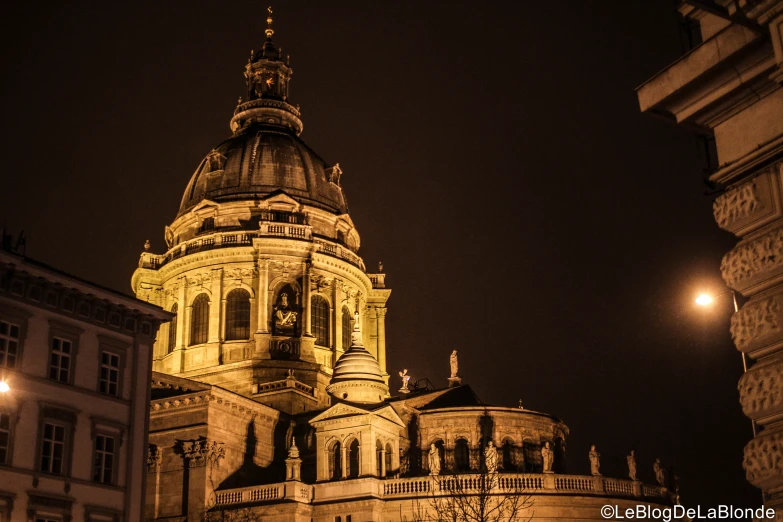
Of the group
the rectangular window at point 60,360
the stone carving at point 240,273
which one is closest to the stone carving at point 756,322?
the rectangular window at point 60,360

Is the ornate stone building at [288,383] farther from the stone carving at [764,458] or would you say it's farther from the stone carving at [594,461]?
the stone carving at [764,458]

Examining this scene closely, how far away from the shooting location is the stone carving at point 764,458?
429 inches

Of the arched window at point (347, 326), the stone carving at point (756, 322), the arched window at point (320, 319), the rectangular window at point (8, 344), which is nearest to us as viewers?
the stone carving at point (756, 322)

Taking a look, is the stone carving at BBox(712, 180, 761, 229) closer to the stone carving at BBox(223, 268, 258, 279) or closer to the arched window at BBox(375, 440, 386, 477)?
the arched window at BBox(375, 440, 386, 477)

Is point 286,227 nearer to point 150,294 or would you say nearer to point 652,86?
point 150,294

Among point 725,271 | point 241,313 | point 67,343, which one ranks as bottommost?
point 725,271

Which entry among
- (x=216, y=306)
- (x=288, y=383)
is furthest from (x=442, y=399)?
(x=216, y=306)

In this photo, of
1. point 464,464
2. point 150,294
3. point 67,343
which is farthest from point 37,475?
point 150,294

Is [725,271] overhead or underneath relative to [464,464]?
underneath

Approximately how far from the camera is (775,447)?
10.9 m

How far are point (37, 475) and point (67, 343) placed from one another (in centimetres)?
516

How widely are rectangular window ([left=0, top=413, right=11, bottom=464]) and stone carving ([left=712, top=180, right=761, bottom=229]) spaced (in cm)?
2772

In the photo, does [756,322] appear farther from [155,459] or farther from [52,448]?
[155,459]

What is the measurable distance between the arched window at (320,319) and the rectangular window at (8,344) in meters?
39.1
